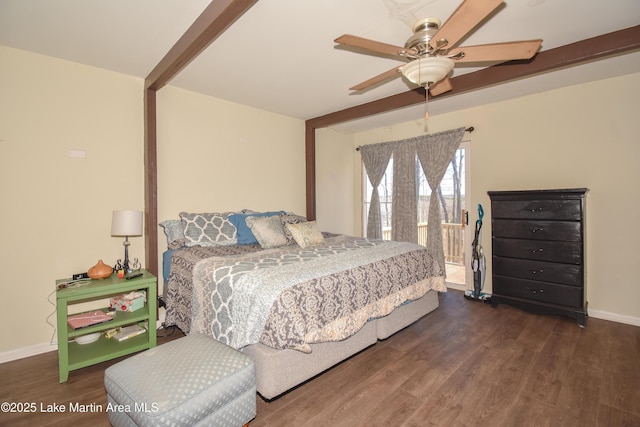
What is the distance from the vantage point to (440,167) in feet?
13.7

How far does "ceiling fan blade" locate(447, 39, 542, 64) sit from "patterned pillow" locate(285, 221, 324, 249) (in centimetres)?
198

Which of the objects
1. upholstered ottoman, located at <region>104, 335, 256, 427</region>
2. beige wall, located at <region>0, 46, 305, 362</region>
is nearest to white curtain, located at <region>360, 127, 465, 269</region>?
beige wall, located at <region>0, 46, 305, 362</region>

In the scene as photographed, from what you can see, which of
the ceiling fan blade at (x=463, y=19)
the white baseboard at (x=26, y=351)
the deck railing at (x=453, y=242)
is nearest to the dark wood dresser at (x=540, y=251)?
the deck railing at (x=453, y=242)

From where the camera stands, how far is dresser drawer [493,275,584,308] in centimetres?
290

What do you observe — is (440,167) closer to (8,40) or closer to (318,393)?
(318,393)

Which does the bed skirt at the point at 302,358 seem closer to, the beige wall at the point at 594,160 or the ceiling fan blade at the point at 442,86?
the ceiling fan blade at the point at 442,86

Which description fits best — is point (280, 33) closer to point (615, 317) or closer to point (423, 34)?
point (423, 34)

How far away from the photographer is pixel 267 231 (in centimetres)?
309

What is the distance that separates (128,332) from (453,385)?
8.49 feet

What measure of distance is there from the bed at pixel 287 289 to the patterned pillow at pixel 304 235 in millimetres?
11

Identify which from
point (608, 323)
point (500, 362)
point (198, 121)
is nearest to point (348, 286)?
point (500, 362)

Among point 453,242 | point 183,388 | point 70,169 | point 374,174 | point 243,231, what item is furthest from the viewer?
point 374,174

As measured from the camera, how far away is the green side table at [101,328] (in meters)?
2.06

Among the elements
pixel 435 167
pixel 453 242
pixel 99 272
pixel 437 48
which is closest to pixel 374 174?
pixel 435 167
